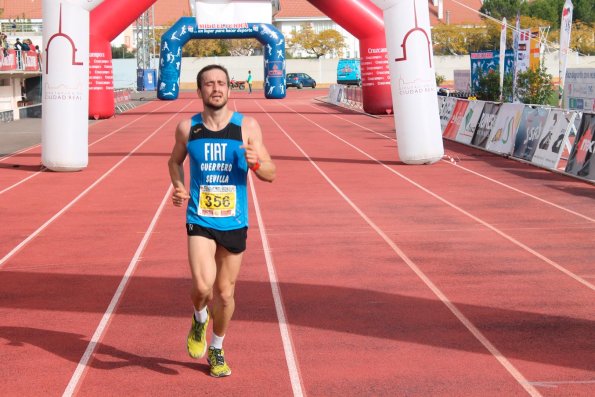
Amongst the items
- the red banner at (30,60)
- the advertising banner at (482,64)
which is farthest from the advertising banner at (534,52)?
the red banner at (30,60)

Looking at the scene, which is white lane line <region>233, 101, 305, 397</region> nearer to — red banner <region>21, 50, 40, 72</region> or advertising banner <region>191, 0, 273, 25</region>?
red banner <region>21, 50, 40, 72</region>

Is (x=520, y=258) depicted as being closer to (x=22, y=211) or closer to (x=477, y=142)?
(x=22, y=211)

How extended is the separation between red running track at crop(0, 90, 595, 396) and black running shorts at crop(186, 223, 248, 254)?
2.74 feet

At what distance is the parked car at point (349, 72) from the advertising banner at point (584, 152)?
197ft

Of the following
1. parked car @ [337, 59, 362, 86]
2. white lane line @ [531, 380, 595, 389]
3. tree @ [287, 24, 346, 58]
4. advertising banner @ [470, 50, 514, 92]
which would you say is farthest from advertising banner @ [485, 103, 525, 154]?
tree @ [287, 24, 346, 58]

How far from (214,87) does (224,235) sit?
0.90 metres

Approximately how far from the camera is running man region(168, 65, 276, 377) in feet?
20.1

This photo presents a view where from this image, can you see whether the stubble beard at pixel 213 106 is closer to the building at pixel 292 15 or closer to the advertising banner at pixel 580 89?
the advertising banner at pixel 580 89

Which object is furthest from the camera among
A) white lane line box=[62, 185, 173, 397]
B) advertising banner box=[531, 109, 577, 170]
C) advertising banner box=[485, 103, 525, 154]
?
advertising banner box=[485, 103, 525, 154]

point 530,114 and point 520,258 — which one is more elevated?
point 530,114

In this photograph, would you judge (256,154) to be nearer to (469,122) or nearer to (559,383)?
(559,383)

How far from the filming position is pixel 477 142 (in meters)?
24.7

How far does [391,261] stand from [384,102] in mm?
22370

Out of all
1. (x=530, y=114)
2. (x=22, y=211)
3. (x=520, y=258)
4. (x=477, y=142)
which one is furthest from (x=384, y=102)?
(x=520, y=258)
